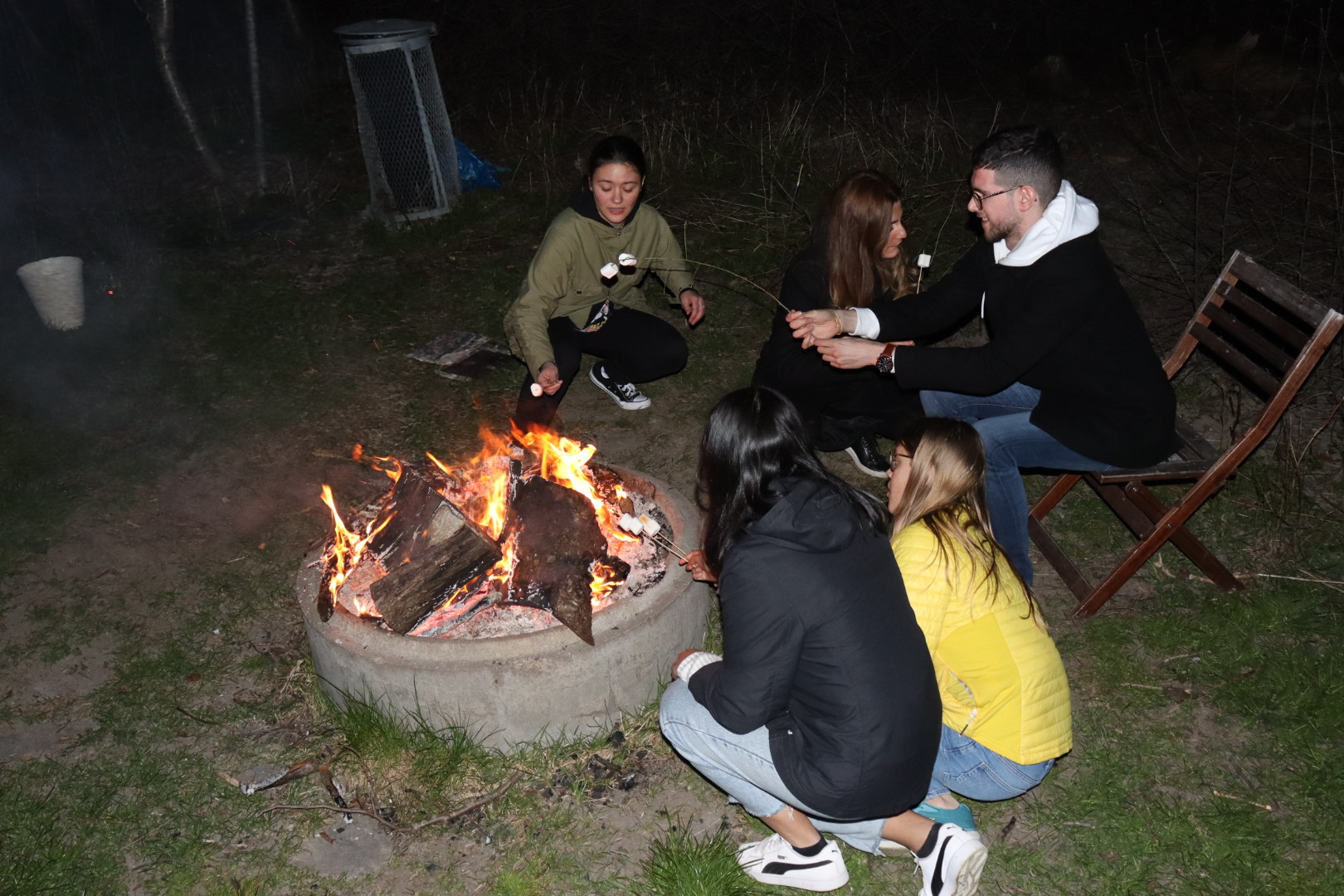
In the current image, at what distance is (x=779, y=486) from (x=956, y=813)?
1.35 m

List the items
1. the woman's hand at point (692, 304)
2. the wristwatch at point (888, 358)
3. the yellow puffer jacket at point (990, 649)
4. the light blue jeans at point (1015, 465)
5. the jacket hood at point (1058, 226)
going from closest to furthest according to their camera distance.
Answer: the yellow puffer jacket at point (990, 649), the jacket hood at point (1058, 226), the light blue jeans at point (1015, 465), the wristwatch at point (888, 358), the woman's hand at point (692, 304)

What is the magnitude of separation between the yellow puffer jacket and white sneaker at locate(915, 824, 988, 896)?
12.1 inches

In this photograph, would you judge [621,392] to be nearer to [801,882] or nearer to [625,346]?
[625,346]

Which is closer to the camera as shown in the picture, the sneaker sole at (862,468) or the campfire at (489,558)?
the campfire at (489,558)

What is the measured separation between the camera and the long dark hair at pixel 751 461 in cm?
269

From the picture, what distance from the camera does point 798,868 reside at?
315 centimetres

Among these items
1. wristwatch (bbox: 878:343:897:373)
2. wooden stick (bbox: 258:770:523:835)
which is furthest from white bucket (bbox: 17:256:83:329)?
wristwatch (bbox: 878:343:897:373)

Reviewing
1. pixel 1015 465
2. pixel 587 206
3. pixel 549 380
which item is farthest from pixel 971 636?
pixel 587 206

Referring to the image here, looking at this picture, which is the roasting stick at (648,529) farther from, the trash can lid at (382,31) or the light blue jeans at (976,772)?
the trash can lid at (382,31)

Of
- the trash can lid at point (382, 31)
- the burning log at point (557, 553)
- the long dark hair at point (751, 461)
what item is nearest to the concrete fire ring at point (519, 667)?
the burning log at point (557, 553)

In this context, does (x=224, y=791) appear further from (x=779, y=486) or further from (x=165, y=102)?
(x=165, y=102)

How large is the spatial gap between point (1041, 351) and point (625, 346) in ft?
7.95

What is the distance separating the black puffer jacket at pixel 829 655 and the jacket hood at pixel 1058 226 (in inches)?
67.3

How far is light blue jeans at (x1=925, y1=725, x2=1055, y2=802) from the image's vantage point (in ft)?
10.0
